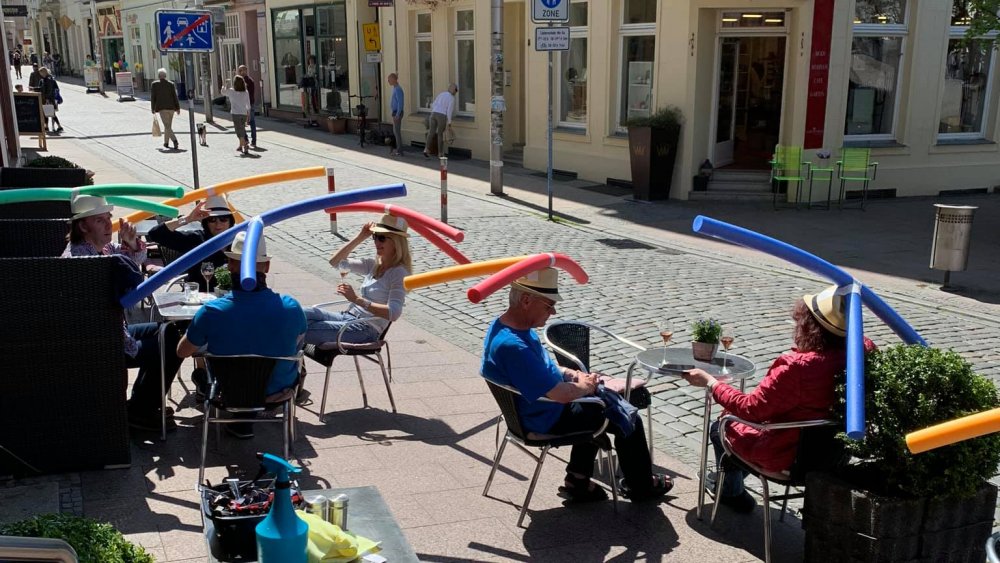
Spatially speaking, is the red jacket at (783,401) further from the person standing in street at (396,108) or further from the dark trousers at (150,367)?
the person standing in street at (396,108)

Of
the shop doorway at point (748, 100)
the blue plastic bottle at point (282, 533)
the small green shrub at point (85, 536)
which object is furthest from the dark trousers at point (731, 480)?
the shop doorway at point (748, 100)

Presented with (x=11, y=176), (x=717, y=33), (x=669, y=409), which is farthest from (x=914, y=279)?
(x=11, y=176)

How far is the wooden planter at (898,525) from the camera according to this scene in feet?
13.3

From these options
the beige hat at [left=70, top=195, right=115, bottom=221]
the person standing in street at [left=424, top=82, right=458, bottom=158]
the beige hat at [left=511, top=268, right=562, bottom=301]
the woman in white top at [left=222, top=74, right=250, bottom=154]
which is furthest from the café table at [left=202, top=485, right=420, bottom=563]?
the woman in white top at [left=222, top=74, right=250, bottom=154]

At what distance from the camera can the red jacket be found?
14.4ft

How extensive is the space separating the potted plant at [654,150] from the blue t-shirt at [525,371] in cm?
1169

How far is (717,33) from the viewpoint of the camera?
16.3 metres

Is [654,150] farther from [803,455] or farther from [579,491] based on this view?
[803,455]

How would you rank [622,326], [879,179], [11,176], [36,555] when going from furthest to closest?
[879,179] → [11,176] → [622,326] → [36,555]

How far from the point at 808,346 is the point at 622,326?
4.33 m

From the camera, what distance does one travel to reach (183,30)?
12906 millimetres

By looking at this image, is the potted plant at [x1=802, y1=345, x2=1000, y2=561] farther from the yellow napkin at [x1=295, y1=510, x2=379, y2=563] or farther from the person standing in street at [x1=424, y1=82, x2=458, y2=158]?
the person standing in street at [x1=424, y1=82, x2=458, y2=158]

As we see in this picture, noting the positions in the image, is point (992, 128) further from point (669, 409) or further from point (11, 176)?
point (11, 176)

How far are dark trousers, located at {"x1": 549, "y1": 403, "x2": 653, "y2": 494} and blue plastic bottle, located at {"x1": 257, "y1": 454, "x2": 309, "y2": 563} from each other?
2.28 metres
